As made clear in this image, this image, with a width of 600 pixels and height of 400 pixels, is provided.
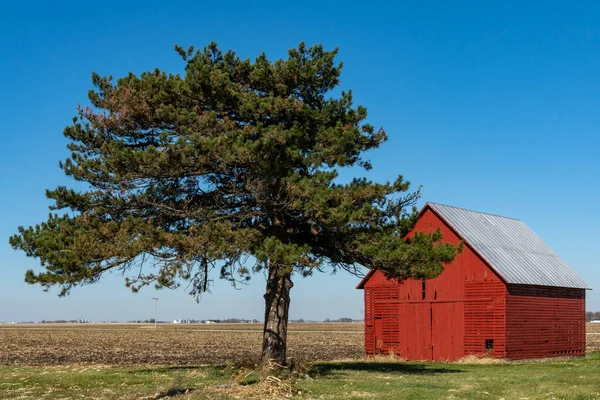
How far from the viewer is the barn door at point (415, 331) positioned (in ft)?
127

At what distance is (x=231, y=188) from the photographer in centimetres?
2581

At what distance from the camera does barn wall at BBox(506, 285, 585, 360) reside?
37.3 metres

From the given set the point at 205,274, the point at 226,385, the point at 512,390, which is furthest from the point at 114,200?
the point at 512,390

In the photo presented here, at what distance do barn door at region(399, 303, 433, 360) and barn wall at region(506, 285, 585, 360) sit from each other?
419 centimetres

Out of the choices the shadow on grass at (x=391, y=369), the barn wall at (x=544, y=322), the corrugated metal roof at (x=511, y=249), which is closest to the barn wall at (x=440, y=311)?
the corrugated metal roof at (x=511, y=249)

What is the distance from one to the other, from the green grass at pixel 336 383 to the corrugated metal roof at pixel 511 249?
26.8 ft

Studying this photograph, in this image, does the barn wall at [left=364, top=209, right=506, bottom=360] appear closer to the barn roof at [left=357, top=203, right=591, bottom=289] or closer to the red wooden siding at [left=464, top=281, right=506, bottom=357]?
the red wooden siding at [left=464, top=281, right=506, bottom=357]

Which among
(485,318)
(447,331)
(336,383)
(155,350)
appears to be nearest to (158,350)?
(155,350)

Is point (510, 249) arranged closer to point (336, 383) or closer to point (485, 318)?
point (485, 318)

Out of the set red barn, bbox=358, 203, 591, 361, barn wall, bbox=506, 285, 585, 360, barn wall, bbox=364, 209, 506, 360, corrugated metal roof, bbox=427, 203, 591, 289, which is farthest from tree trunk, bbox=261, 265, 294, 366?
barn wall, bbox=506, 285, 585, 360

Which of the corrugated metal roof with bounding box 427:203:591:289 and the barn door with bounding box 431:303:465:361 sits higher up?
the corrugated metal roof with bounding box 427:203:591:289

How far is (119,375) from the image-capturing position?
26.5 m

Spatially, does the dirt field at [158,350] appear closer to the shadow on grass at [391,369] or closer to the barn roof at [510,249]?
the shadow on grass at [391,369]

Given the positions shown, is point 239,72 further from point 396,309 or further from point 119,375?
point 396,309
